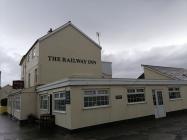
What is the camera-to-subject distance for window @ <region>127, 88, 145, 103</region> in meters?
15.3

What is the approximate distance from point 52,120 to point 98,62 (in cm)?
1085

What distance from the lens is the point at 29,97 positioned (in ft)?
61.1

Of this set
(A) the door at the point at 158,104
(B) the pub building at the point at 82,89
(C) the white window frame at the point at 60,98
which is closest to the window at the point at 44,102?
(B) the pub building at the point at 82,89

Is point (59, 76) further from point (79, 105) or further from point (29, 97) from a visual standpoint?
point (79, 105)

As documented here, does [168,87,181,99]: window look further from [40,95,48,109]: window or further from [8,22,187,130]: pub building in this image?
[40,95,48,109]: window

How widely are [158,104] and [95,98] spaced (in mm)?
6811

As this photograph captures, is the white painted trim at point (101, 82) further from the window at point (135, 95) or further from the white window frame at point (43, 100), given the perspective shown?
the white window frame at point (43, 100)

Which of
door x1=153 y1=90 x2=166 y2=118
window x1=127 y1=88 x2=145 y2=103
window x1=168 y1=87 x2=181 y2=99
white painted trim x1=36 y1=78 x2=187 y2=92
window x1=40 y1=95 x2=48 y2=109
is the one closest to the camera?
white painted trim x1=36 y1=78 x2=187 y2=92

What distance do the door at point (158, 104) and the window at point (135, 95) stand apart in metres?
1.48

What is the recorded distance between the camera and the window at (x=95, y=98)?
42.3 feet

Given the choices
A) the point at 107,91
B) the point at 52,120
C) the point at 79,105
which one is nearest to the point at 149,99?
the point at 107,91

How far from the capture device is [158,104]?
17.0 m

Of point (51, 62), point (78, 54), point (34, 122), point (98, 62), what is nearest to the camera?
point (34, 122)

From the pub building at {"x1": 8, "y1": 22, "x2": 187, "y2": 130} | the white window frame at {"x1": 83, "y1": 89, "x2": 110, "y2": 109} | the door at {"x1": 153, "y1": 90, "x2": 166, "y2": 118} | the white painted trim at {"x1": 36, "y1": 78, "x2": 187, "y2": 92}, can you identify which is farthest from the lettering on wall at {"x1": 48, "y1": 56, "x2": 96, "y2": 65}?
the door at {"x1": 153, "y1": 90, "x2": 166, "y2": 118}
